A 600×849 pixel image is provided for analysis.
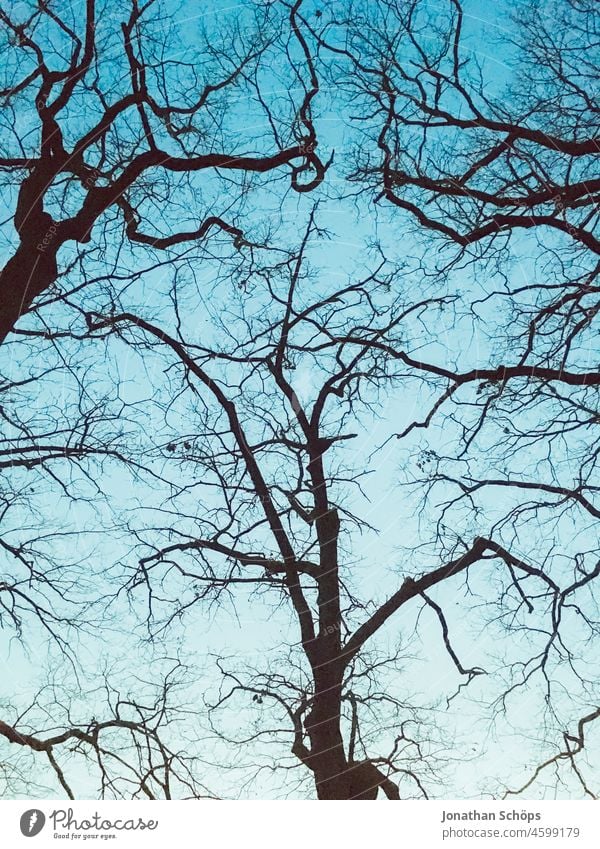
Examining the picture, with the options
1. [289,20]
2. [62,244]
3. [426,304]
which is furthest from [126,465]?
[289,20]

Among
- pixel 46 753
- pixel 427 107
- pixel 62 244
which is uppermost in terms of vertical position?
pixel 427 107

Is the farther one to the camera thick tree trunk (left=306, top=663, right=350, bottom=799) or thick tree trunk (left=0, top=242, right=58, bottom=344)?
thick tree trunk (left=0, top=242, right=58, bottom=344)

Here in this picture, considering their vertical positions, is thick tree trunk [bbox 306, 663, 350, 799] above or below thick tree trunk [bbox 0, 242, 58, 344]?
below

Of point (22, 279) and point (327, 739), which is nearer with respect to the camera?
point (327, 739)

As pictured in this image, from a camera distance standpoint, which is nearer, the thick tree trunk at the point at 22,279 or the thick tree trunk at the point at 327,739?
the thick tree trunk at the point at 327,739

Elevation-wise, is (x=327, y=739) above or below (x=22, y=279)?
below

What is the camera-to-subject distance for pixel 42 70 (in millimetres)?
3555

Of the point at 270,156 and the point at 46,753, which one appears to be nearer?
the point at 46,753

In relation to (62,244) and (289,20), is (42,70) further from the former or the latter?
(289,20)

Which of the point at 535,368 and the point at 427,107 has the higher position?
the point at 427,107

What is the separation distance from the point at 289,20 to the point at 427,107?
0.72 meters

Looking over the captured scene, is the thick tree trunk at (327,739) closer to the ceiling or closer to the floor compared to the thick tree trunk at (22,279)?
closer to the floor
